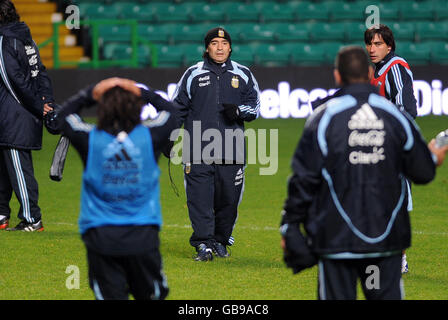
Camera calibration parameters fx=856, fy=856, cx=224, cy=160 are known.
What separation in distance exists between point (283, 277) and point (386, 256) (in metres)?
2.78

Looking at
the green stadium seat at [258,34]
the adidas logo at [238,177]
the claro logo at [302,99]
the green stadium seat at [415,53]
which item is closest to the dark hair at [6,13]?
the adidas logo at [238,177]

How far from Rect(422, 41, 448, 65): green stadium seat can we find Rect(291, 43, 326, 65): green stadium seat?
2.76 meters

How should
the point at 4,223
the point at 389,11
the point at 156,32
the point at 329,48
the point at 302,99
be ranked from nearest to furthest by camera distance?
the point at 4,223, the point at 302,99, the point at 329,48, the point at 156,32, the point at 389,11

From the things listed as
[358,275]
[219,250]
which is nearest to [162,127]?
[358,275]

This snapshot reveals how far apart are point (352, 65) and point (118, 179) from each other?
130cm

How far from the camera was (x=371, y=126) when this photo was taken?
416 cm

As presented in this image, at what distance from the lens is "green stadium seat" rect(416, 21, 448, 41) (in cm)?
2239

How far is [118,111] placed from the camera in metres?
4.26

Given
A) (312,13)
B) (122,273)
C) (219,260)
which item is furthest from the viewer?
(312,13)

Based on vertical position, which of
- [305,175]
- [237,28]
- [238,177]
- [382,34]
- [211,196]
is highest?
[237,28]

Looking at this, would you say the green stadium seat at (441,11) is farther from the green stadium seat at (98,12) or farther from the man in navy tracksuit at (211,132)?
the man in navy tracksuit at (211,132)

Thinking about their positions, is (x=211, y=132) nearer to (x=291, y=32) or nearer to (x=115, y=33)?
(x=115, y=33)

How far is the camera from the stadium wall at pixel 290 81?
1892 centimetres
